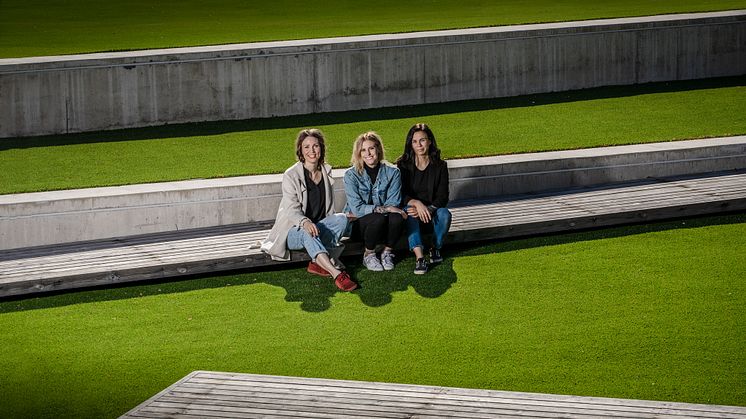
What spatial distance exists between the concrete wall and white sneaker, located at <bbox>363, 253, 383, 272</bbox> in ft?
18.7

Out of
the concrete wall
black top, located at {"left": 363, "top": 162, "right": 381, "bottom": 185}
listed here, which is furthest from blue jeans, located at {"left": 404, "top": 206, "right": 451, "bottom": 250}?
the concrete wall

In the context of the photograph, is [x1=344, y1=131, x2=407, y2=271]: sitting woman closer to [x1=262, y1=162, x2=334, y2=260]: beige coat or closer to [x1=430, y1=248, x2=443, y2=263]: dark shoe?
[x1=262, y1=162, x2=334, y2=260]: beige coat

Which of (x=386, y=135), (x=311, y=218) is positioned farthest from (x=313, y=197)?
(x=386, y=135)

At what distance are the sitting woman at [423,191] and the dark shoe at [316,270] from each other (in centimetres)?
75

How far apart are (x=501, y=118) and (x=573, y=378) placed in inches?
287

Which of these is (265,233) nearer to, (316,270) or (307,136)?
(316,270)

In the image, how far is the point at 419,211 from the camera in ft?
30.9

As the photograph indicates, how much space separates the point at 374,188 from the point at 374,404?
3504mm

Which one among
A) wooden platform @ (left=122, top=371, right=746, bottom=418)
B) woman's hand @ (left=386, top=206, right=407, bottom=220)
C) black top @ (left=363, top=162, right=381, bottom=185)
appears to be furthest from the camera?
black top @ (left=363, top=162, right=381, bottom=185)

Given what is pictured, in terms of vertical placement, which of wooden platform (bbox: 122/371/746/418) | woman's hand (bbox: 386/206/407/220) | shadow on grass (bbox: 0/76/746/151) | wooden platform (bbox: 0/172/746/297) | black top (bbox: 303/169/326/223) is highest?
shadow on grass (bbox: 0/76/746/151)

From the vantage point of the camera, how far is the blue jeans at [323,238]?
9.08 m

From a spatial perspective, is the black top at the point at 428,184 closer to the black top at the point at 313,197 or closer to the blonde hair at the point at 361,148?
the blonde hair at the point at 361,148

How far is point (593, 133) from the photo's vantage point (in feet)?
43.6

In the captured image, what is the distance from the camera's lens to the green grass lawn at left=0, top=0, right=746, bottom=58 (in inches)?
719
